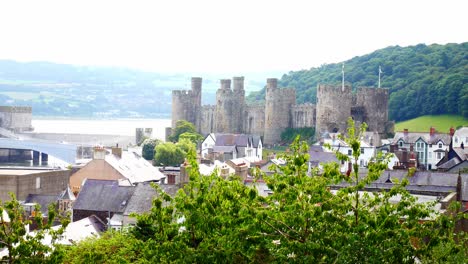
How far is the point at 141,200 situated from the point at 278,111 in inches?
1710

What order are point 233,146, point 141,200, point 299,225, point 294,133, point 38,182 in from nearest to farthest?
point 299,225, point 141,200, point 38,182, point 233,146, point 294,133

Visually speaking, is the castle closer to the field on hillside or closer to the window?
the field on hillside

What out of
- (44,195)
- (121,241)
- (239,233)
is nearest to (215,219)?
(239,233)

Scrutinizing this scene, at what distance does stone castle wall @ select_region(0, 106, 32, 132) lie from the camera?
103062 millimetres

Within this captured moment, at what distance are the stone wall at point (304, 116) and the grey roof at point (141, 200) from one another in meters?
42.4

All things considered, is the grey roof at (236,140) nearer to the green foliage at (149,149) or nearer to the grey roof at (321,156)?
the green foliage at (149,149)

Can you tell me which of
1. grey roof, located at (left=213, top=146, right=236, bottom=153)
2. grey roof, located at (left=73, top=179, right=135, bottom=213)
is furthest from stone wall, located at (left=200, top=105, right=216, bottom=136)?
grey roof, located at (left=73, top=179, right=135, bottom=213)

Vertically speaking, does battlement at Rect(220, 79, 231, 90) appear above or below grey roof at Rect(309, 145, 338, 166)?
above

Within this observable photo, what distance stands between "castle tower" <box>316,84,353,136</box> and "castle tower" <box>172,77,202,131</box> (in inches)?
440

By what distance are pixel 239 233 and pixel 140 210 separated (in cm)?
1530

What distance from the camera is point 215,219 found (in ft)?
51.3

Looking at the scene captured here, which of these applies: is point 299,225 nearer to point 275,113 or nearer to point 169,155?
point 169,155

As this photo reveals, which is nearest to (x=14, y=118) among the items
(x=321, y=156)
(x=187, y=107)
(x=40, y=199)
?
(x=187, y=107)

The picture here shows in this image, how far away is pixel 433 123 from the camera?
88062 millimetres
